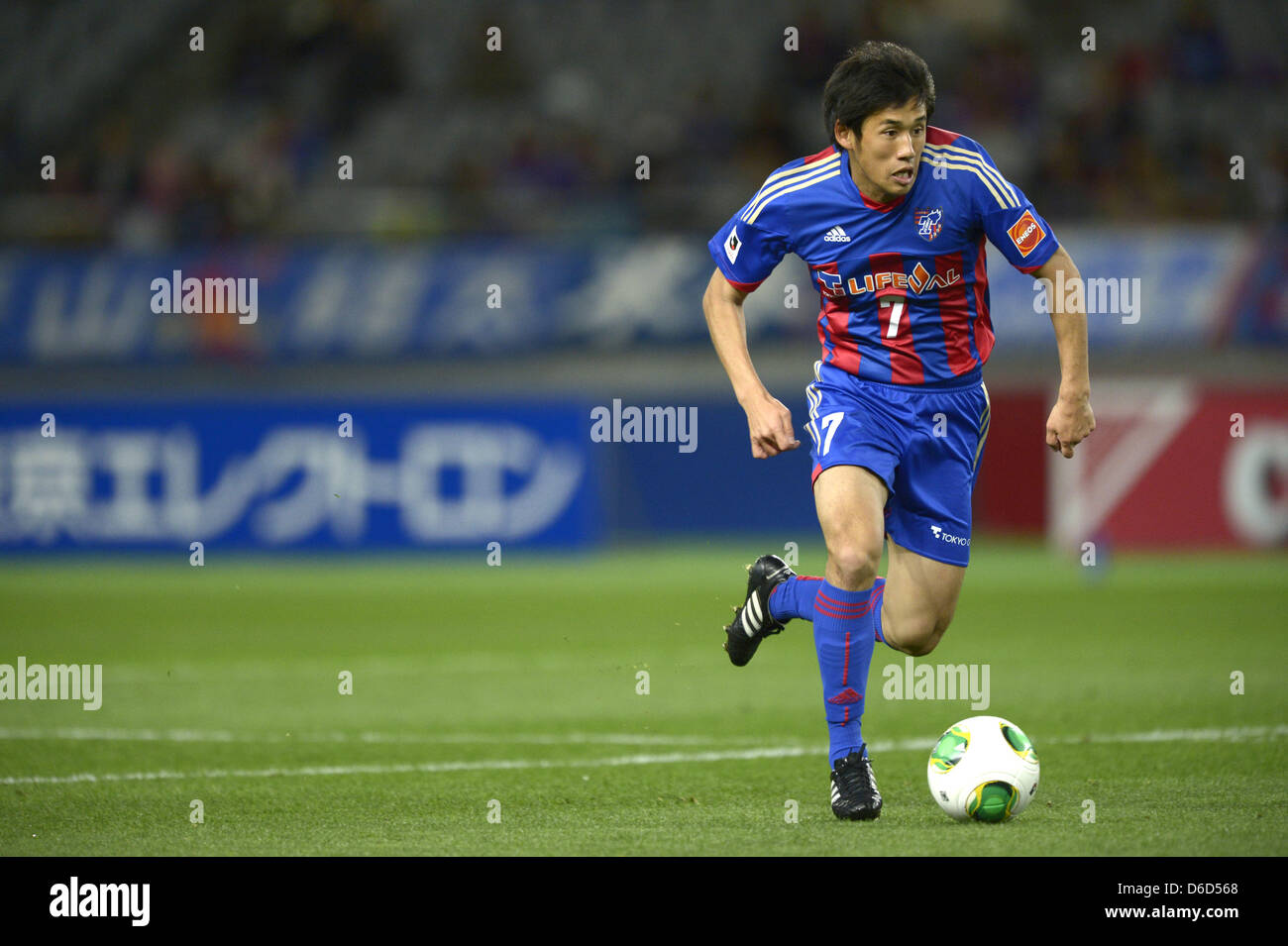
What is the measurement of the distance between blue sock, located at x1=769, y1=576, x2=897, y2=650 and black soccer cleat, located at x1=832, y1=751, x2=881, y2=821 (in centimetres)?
59

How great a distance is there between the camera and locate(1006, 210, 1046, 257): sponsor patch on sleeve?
557cm

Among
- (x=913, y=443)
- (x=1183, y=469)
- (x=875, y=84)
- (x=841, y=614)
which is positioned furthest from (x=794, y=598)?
(x=1183, y=469)

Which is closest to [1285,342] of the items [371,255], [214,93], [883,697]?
[371,255]

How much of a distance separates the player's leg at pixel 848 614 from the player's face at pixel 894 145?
0.89 m

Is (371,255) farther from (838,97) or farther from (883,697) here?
(838,97)

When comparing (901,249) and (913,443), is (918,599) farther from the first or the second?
(901,249)

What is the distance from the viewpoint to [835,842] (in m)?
4.81

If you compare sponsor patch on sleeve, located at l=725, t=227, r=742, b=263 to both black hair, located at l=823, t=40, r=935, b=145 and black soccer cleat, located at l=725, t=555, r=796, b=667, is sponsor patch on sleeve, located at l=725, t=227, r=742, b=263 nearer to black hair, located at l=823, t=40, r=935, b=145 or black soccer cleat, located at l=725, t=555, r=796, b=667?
black hair, located at l=823, t=40, r=935, b=145

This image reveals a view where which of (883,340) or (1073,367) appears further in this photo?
(883,340)

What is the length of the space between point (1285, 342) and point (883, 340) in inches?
525

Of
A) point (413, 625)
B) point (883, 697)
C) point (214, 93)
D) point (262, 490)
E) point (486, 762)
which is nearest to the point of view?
point (486, 762)

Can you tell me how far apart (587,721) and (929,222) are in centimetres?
317

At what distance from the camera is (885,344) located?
579cm

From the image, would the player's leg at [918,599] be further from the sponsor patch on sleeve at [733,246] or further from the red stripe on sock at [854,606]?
the sponsor patch on sleeve at [733,246]
